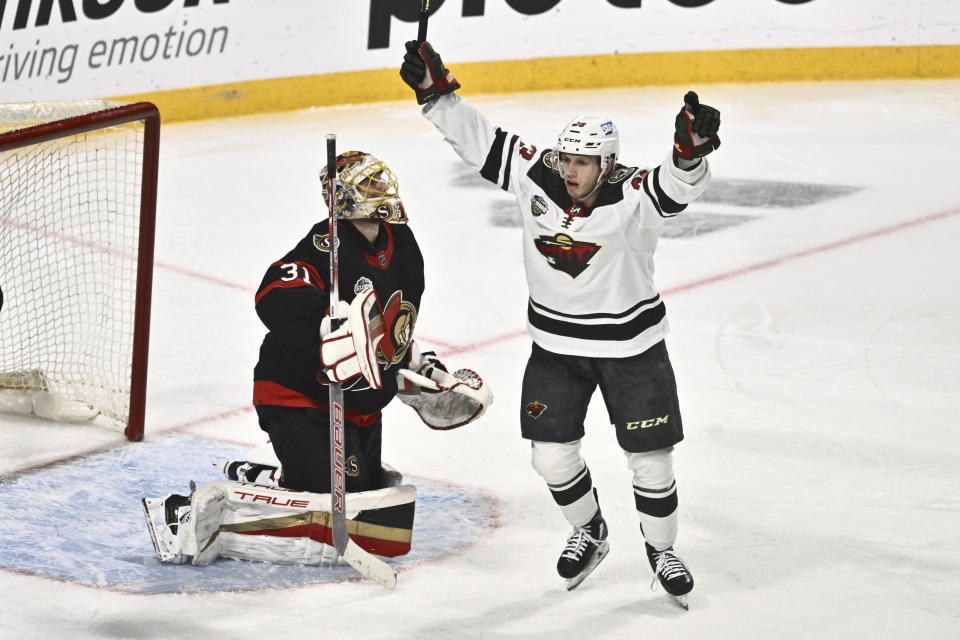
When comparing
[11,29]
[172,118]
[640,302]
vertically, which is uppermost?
[640,302]

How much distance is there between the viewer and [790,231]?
637 cm

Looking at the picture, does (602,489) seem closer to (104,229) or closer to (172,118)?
(104,229)

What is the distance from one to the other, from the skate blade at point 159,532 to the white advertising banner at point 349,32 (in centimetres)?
531

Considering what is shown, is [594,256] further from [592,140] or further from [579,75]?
[579,75]

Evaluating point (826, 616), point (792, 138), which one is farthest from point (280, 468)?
point (792, 138)

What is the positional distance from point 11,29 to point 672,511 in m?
6.22

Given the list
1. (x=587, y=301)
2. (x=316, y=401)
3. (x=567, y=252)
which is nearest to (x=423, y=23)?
(x=567, y=252)

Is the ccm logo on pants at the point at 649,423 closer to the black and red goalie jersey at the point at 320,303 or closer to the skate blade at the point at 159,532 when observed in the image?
the black and red goalie jersey at the point at 320,303

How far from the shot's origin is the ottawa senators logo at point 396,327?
348 cm

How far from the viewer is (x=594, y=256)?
3.20 m

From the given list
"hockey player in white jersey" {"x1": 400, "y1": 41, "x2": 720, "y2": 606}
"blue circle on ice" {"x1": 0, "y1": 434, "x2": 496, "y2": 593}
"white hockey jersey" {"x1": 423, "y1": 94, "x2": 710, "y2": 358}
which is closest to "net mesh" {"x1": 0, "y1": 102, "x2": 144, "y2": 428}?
"blue circle on ice" {"x1": 0, "y1": 434, "x2": 496, "y2": 593}

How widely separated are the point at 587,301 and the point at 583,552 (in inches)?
22.5

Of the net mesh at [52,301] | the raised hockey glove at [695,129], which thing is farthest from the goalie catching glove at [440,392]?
the net mesh at [52,301]

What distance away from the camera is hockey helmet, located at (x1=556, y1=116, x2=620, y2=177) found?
3160mm
